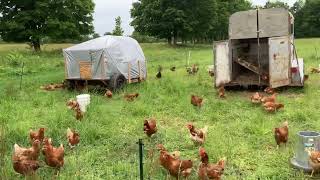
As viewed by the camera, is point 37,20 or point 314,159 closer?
point 314,159

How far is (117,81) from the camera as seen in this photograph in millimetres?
14062

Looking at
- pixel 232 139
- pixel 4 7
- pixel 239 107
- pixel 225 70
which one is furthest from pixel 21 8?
pixel 232 139

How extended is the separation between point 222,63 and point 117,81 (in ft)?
11.9

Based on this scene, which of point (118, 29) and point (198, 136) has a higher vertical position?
point (118, 29)

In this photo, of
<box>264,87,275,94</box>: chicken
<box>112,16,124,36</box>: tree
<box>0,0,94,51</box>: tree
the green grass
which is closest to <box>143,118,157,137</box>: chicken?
the green grass

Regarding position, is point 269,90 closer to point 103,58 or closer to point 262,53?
point 262,53

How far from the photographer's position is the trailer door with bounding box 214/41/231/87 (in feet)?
41.6

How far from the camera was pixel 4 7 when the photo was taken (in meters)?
37.3

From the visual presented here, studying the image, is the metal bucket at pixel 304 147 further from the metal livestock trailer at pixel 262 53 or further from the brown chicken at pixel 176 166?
the metal livestock trailer at pixel 262 53

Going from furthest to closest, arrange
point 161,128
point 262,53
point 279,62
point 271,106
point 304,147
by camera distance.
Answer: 1. point 262,53
2. point 279,62
3. point 271,106
4. point 161,128
5. point 304,147

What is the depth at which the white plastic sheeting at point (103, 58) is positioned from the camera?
14.2m

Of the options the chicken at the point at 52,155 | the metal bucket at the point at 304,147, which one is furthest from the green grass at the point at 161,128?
the chicken at the point at 52,155

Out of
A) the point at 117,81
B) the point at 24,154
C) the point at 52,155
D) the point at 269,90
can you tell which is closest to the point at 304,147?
the point at 52,155

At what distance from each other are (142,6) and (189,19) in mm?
6146
